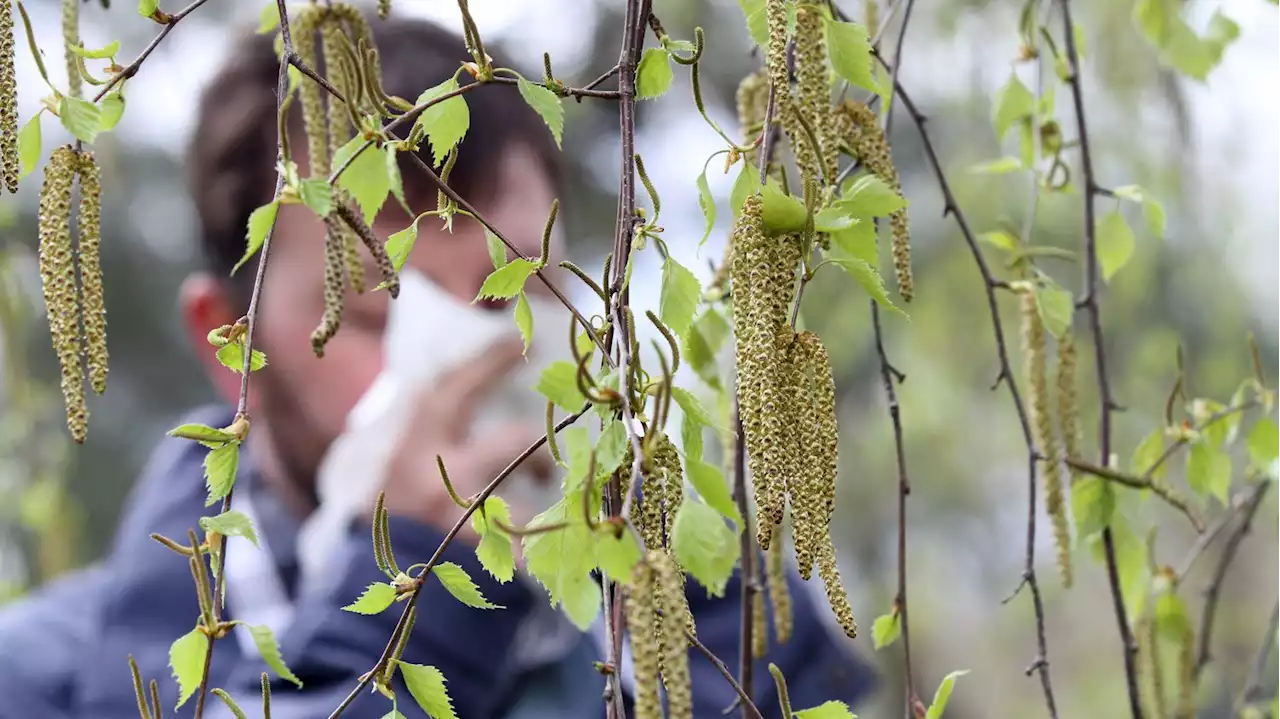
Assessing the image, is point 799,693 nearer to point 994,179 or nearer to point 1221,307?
point 994,179

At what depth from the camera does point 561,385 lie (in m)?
0.28

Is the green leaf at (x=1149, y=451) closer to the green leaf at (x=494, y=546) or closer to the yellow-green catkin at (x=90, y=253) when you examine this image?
the green leaf at (x=494, y=546)

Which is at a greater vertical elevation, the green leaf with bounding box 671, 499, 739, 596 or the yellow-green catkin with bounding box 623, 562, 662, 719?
the green leaf with bounding box 671, 499, 739, 596

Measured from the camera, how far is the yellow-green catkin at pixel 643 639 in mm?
238

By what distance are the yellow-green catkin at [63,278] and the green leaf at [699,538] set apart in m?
0.20

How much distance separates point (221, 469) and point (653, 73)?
192mm

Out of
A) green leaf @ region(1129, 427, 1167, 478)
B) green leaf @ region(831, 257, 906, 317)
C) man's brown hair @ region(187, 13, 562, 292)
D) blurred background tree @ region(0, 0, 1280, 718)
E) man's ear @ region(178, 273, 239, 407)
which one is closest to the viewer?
green leaf @ region(831, 257, 906, 317)

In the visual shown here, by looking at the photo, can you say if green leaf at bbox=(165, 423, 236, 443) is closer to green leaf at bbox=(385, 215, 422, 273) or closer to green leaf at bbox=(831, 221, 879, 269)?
green leaf at bbox=(385, 215, 422, 273)

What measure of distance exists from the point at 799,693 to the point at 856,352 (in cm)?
72

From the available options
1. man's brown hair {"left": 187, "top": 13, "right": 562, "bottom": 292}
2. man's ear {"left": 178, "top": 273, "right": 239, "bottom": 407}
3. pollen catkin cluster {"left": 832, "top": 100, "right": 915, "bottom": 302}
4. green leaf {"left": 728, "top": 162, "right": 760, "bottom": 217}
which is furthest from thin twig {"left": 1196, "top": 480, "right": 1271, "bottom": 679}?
man's ear {"left": 178, "top": 273, "right": 239, "bottom": 407}

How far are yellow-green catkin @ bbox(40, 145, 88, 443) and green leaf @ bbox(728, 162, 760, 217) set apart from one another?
210 mm

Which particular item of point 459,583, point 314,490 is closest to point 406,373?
point 314,490

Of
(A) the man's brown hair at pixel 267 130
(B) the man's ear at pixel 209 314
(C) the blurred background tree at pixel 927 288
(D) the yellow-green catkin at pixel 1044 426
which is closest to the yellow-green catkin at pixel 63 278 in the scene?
(D) the yellow-green catkin at pixel 1044 426

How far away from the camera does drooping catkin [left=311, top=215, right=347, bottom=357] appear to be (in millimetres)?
353
